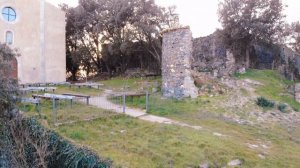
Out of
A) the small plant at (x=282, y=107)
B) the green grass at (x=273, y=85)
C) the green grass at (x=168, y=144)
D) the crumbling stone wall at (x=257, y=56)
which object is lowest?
the green grass at (x=168, y=144)

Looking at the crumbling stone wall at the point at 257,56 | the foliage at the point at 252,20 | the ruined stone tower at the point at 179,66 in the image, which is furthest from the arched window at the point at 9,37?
the foliage at the point at 252,20

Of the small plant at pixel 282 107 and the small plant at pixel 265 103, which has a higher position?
the small plant at pixel 265 103

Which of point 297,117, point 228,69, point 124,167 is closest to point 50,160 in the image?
point 124,167

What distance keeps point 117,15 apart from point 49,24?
5691 mm

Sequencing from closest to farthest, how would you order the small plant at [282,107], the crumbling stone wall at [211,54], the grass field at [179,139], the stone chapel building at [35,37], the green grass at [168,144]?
1. the green grass at [168,144]
2. the grass field at [179,139]
3. the small plant at [282,107]
4. the crumbling stone wall at [211,54]
5. the stone chapel building at [35,37]

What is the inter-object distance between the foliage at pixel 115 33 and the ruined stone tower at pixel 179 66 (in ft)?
27.3

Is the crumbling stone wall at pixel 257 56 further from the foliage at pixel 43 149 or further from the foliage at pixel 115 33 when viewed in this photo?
the foliage at pixel 43 149

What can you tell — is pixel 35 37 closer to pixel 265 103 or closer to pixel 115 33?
pixel 115 33

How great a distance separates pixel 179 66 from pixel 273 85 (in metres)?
7.74

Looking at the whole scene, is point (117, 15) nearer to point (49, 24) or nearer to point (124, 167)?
point (49, 24)

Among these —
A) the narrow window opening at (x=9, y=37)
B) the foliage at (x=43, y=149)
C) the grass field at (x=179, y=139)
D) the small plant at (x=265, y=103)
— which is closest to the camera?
the foliage at (x=43, y=149)

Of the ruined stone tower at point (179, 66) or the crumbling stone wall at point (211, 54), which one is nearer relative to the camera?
the ruined stone tower at point (179, 66)

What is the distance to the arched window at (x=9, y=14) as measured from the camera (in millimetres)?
29212

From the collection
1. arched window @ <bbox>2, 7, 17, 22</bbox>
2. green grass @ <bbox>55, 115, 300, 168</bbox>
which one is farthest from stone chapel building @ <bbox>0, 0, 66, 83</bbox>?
green grass @ <bbox>55, 115, 300, 168</bbox>
